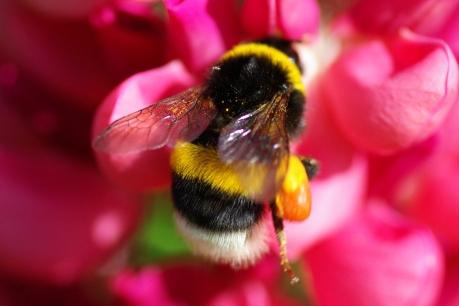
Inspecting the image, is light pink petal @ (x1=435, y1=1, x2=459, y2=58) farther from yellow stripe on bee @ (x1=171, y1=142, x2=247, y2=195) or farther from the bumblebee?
yellow stripe on bee @ (x1=171, y1=142, x2=247, y2=195)

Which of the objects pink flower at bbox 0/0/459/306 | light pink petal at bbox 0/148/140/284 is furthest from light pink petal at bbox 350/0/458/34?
light pink petal at bbox 0/148/140/284

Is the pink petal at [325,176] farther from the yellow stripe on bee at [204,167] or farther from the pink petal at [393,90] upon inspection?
the yellow stripe on bee at [204,167]

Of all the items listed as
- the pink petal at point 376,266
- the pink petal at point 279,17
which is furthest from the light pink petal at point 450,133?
the pink petal at point 279,17

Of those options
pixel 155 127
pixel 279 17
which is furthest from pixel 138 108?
pixel 279 17

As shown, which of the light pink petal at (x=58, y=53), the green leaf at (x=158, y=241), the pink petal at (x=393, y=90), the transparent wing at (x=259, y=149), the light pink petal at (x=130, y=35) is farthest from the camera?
the green leaf at (x=158, y=241)

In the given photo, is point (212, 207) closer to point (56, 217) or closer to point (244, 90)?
point (244, 90)
